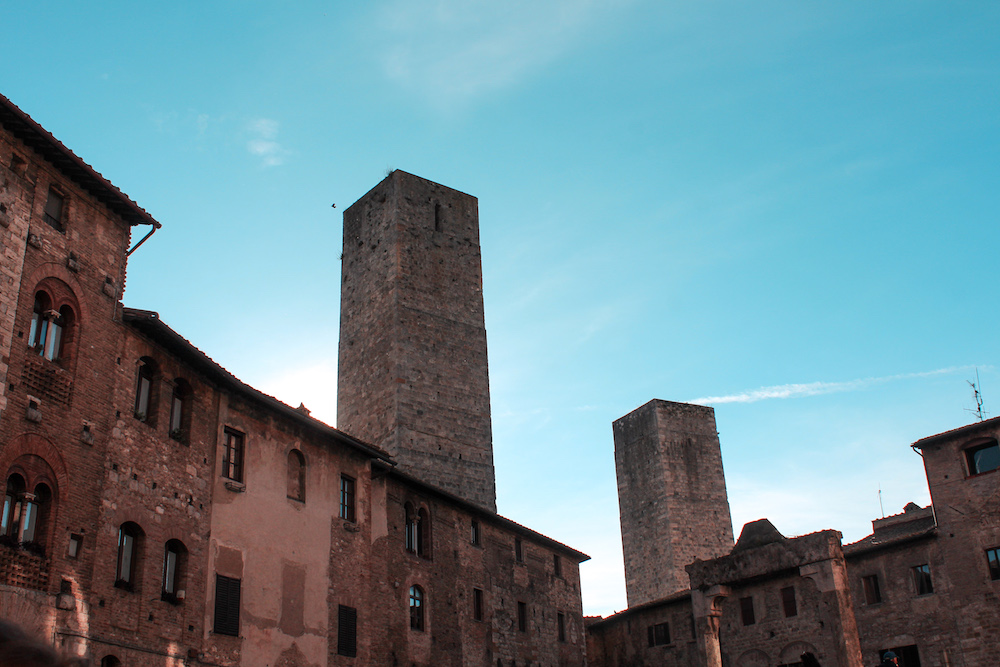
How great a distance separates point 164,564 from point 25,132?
770 cm

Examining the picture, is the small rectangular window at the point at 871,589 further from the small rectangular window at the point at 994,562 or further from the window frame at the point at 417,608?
the window frame at the point at 417,608

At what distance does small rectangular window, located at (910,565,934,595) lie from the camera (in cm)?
2797

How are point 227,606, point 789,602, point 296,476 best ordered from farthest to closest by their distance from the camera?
1. point 789,602
2. point 296,476
3. point 227,606

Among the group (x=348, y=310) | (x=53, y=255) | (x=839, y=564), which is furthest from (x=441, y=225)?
(x=53, y=255)

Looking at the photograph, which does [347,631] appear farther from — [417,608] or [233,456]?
[233,456]

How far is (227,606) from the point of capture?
18.2 m

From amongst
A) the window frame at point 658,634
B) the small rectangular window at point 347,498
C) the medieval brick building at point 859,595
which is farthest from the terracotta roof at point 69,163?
the window frame at point 658,634

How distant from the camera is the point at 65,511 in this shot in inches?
585

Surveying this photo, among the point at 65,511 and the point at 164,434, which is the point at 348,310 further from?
the point at 65,511

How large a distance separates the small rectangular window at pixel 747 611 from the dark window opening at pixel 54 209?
2483 centimetres

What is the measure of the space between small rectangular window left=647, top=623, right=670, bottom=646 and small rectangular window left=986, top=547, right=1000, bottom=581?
11.4 m

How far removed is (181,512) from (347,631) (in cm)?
561

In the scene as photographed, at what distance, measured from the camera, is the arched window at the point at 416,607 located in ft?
78.5

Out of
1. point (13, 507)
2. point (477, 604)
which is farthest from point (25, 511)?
point (477, 604)
